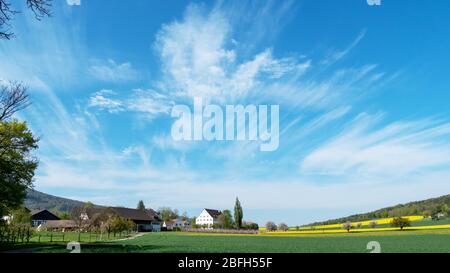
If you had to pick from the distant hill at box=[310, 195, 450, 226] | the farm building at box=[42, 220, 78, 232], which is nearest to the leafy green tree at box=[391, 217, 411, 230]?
the distant hill at box=[310, 195, 450, 226]

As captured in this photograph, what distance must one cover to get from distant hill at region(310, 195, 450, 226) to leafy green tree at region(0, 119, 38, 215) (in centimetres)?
8906

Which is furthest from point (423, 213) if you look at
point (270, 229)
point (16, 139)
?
point (16, 139)

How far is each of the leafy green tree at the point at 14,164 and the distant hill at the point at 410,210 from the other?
8906 cm

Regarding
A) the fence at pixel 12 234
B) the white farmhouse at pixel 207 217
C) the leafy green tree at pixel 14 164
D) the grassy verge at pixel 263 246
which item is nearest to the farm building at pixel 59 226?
the white farmhouse at pixel 207 217

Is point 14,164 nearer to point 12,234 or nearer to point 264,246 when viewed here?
point 12,234

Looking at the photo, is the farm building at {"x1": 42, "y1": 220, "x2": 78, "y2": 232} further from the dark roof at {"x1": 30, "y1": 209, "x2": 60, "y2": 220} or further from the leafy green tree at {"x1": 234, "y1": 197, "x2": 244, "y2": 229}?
the leafy green tree at {"x1": 234, "y1": 197, "x2": 244, "y2": 229}

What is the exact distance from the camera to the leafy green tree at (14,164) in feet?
111

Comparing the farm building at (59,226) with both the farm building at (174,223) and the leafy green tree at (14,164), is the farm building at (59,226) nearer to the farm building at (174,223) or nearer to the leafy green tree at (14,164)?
the farm building at (174,223)

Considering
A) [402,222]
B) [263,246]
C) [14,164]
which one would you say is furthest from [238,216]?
[14,164]
